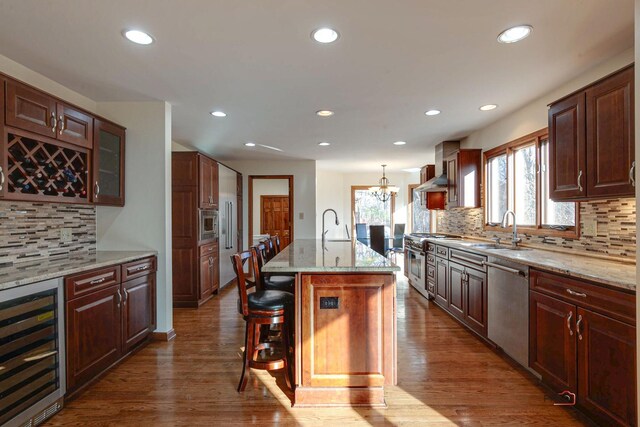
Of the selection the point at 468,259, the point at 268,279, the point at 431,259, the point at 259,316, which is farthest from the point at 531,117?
the point at 259,316

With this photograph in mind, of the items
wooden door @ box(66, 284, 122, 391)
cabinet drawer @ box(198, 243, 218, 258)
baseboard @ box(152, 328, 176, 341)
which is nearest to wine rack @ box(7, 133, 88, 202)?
wooden door @ box(66, 284, 122, 391)

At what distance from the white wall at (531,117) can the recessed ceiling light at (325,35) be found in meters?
2.05

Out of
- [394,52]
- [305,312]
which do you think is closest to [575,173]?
[394,52]

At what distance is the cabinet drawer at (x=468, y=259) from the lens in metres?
3.16

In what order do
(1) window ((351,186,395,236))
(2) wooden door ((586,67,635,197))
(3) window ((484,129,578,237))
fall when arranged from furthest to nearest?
1. (1) window ((351,186,395,236))
2. (3) window ((484,129,578,237))
3. (2) wooden door ((586,67,635,197))

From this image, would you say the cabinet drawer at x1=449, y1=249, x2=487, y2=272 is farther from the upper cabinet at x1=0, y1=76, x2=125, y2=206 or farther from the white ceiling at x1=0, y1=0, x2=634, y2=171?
the upper cabinet at x1=0, y1=76, x2=125, y2=206

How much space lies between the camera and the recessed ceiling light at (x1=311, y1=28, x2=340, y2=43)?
2.04m

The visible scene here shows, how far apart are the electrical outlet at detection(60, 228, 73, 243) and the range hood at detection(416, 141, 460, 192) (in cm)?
440

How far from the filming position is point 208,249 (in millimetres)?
4812

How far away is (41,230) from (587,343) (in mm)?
3932

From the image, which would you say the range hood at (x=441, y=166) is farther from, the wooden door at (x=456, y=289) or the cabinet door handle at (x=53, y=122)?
the cabinet door handle at (x=53, y=122)

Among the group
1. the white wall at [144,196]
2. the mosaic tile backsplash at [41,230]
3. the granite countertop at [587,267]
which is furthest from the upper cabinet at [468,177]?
the mosaic tile backsplash at [41,230]

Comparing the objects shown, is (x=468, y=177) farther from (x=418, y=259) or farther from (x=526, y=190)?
(x=418, y=259)

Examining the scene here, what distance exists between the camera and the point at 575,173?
7.84ft
